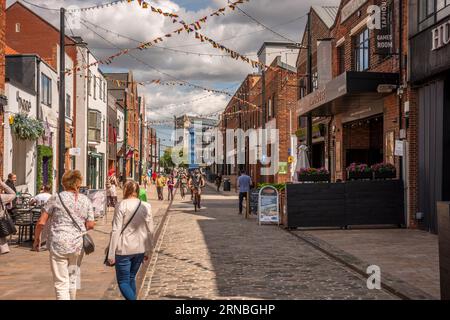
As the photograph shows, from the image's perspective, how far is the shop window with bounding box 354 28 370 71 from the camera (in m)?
20.6

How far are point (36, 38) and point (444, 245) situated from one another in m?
30.8

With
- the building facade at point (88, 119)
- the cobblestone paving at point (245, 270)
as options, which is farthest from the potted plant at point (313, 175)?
the building facade at point (88, 119)

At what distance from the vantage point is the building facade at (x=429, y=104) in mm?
14351

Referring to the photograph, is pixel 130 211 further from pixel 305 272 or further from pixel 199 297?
pixel 305 272

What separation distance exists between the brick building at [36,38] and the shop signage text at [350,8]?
16121 millimetres

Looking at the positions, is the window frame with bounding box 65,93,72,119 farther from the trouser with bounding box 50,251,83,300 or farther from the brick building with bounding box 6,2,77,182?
the trouser with bounding box 50,251,83,300

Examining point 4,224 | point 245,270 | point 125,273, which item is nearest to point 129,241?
point 125,273

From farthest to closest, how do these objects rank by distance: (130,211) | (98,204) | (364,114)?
(364,114) → (98,204) → (130,211)

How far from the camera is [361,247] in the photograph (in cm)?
1242

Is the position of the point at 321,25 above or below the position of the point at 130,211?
above

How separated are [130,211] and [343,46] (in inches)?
742

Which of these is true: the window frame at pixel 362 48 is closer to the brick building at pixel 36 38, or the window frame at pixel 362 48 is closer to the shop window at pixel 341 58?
the shop window at pixel 341 58

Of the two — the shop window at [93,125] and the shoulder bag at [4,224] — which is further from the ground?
the shop window at [93,125]
